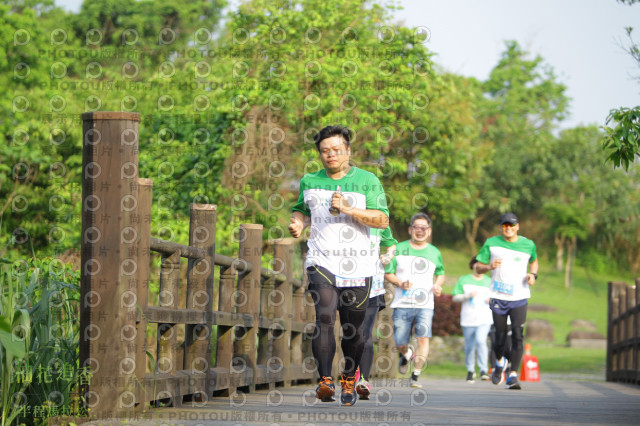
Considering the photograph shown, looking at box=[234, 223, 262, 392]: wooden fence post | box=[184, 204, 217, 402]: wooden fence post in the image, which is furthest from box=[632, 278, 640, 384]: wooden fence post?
box=[184, 204, 217, 402]: wooden fence post

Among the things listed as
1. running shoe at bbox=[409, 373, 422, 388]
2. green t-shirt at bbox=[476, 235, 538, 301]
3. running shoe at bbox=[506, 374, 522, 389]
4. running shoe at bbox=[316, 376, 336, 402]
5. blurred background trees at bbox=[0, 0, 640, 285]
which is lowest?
running shoe at bbox=[409, 373, 422, 388]

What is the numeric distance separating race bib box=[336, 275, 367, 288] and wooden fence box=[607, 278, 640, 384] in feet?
23.3

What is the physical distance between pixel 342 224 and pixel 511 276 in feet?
13.3

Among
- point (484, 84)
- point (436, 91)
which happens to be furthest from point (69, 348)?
point (484, 84)

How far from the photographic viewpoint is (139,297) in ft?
17.3

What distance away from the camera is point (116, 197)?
5.09 m

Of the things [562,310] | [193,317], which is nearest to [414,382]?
[193,317]

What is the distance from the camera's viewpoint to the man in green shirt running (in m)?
6.52

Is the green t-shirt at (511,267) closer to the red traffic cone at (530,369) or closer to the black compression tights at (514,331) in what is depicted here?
the black compression tights at (514,331)

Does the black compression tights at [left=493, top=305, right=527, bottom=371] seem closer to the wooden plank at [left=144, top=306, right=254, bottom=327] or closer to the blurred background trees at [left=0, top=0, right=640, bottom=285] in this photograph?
the wooden plank at [left=144, top=306, right=254, bottom=327]

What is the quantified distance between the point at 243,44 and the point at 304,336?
41.2 ft

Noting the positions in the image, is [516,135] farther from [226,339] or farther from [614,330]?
[226,339]

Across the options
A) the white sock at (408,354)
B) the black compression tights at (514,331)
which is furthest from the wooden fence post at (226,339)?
the white sock at (408,354)

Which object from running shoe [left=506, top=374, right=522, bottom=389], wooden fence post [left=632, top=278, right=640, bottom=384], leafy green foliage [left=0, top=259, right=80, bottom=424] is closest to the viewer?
leafy green foliage [left=0, top=259, right=80, bottom=424]
